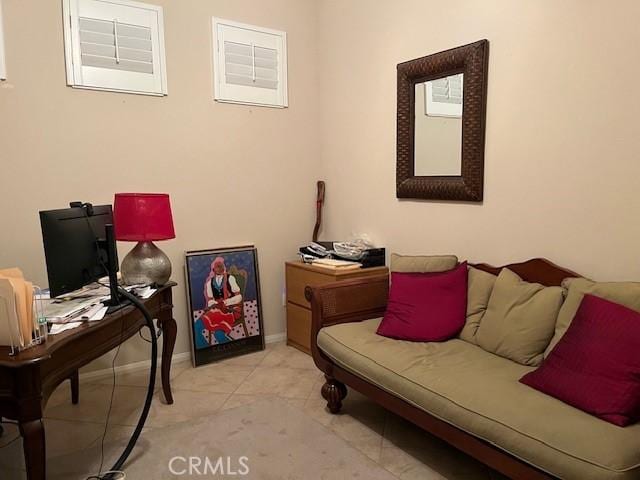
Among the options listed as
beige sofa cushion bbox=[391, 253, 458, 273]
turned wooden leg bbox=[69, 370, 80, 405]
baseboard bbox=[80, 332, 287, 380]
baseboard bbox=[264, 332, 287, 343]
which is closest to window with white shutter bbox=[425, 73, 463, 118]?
beige sofa cushion bbox=[391, 253, 458, 273]

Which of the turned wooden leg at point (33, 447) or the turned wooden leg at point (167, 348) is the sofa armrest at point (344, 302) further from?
the turned wooden leg at point (33, 447)

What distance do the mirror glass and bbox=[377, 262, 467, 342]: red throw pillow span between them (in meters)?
0.67

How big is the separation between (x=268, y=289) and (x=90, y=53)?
208cm

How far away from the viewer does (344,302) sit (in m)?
2.80

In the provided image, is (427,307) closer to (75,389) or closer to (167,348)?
(167,348)

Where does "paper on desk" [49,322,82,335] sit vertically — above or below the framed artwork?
above

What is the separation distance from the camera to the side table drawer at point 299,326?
3.60m

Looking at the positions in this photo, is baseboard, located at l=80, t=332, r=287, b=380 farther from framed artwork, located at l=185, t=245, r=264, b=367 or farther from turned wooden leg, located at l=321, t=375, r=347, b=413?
Result: turned wooden leg, located at l=321, t=375, r=347, b=413

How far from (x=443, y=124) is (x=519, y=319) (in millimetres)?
1290

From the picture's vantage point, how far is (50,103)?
292 cm

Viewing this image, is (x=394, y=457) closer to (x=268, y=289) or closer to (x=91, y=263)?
(x=91, y=263)

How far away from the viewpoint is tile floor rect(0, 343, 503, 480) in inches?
87.4

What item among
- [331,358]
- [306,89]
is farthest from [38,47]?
[331,358]

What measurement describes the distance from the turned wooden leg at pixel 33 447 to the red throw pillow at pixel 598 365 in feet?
5.88
